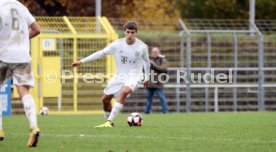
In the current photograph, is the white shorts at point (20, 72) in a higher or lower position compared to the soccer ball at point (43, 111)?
higher

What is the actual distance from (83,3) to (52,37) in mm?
9985

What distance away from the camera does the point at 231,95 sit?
105ft

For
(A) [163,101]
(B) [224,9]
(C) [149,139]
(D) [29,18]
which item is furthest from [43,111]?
(D) [29,18]

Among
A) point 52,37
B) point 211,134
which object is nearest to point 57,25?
point 52,37

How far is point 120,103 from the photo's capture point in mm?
17328

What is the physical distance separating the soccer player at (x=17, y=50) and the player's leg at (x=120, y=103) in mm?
4626

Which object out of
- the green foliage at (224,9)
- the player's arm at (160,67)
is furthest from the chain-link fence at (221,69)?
the green foliage at (224,9)

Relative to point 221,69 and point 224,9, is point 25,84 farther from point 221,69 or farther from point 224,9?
point 224,9

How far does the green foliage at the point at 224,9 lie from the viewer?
36625 millimetres

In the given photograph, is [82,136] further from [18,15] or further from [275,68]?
[275,68]

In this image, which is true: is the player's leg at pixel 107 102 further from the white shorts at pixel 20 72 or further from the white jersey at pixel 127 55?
the white shorts at pixel 20 72

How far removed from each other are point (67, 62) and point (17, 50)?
52.2 feet

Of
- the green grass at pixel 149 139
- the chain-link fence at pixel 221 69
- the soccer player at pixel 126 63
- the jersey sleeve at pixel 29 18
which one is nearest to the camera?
the green grass at pixel 149 139

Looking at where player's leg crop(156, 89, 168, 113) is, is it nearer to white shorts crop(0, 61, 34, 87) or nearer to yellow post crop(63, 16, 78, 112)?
yellow post crop(63, 16, 78, 112)
